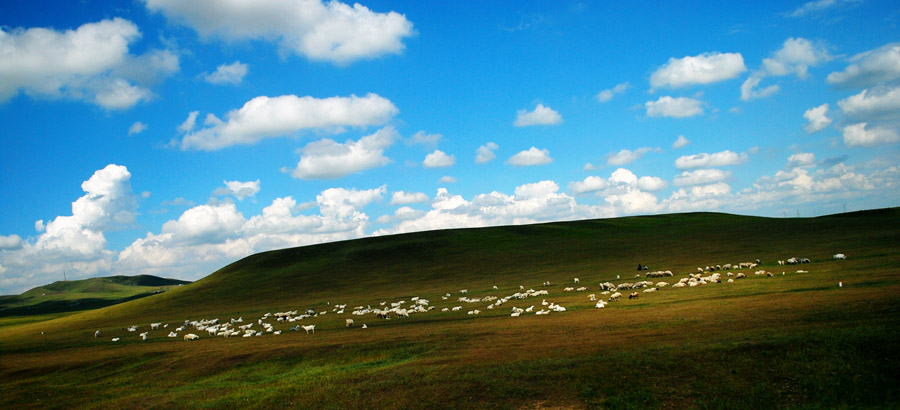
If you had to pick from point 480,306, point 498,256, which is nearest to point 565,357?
point 480,306

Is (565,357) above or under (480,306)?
above

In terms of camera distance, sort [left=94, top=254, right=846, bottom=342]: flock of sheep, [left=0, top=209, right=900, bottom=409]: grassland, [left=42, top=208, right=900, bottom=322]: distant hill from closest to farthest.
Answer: [left=0, top=209, right=900, bottom=409]: grassland → [left=94, top=254, right=846, bottom=342]: flock of sheep → [left=42, top=208, right=900, bottom=322]: distant hill

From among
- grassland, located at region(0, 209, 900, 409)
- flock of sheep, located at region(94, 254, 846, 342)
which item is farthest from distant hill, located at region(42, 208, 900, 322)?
flock of sheep, located at region(94, 254, 846, 342)

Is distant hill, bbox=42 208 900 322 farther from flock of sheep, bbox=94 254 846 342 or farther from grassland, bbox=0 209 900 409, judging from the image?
flock of sheep, bbox=94 254 846 342

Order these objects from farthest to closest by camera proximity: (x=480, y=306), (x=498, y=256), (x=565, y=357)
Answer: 1. (x=498, y=256)
2. (x=480, y=306)
3. (x=565, y=357)

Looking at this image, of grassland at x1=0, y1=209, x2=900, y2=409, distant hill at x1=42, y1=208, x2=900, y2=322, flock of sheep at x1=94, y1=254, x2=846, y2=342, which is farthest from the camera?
distant hill at x1=42, y1=208, x2=900, y2=322

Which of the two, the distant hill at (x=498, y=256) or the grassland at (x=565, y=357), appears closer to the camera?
the grassland at (x=565, y=357)

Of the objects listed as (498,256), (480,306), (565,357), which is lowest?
(480,306)

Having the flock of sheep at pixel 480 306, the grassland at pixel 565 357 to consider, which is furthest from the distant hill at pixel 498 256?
the flock of sheep at pixel 480 306

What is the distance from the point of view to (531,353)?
20.3 meters

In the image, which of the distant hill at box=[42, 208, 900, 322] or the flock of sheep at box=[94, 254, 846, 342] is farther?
the distant hill at box=[42, 208, 900, 322]

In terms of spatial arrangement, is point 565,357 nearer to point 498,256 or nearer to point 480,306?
point 480,306

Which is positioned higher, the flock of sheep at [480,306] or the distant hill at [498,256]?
the distant hill at [498,256]

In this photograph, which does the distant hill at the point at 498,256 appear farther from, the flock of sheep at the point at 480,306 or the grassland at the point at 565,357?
the flock of sheep at the point at 480,306
